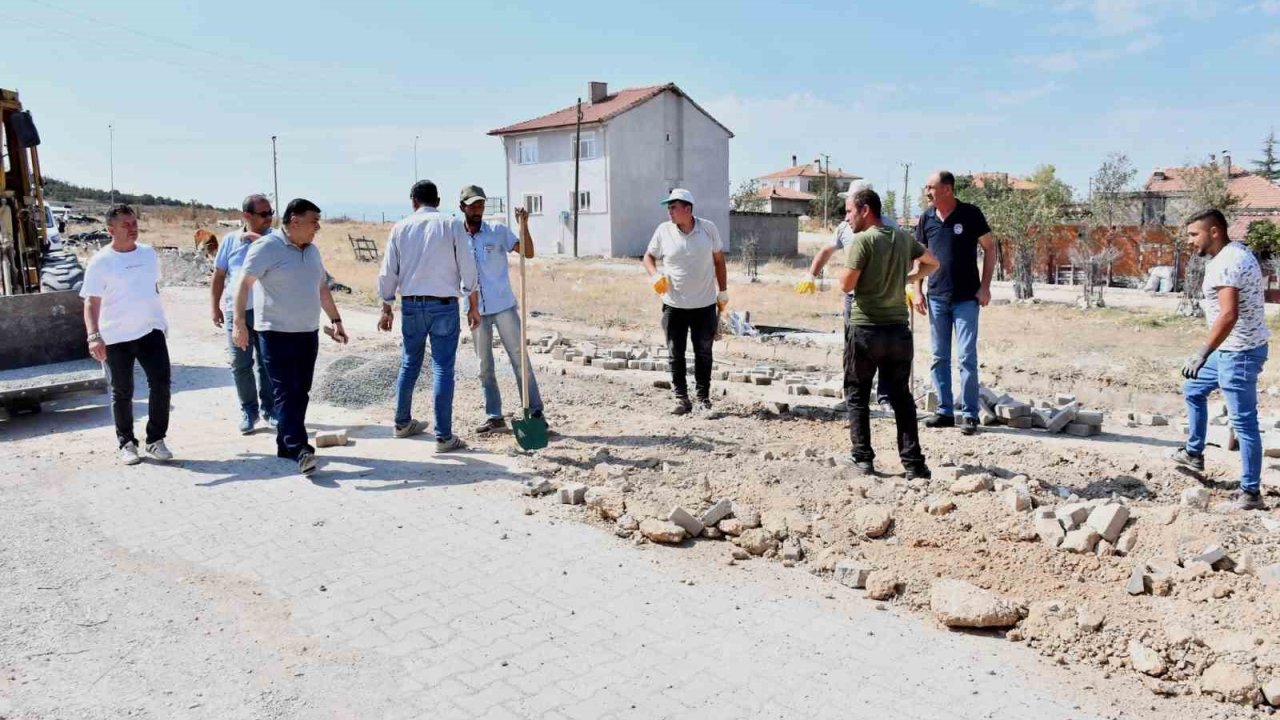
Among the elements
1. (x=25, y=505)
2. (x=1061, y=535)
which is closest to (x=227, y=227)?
(x=25, y=505)

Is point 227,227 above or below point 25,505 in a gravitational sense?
above

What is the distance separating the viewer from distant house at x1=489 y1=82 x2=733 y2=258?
39188 mm

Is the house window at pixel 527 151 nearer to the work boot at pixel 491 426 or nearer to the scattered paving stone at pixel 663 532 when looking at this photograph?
the work boot at pixel 491 426

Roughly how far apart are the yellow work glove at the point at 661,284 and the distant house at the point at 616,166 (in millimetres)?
31564

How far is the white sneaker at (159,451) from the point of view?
6633 millimetres

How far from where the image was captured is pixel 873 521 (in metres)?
4.96

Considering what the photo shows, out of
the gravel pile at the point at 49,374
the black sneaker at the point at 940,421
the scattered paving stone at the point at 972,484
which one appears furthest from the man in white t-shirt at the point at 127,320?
the black sneaker at the point at 940,421

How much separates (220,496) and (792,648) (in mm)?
3919

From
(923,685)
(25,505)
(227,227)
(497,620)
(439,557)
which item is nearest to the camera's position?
(923,685)

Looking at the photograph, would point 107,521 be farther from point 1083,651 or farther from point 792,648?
point 1083,651

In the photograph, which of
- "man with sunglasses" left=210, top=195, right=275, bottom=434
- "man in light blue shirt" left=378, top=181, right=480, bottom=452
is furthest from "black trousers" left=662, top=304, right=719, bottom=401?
"man with sunglasses" left=210, top=195, right=275, bottom=434

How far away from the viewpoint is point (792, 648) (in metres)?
3.81

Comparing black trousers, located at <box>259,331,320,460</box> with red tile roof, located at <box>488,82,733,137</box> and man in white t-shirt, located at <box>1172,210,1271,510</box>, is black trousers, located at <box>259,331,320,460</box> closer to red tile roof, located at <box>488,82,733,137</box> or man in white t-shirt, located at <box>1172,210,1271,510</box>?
man in white t-shirt, located at <box>1172,210,1271,510</box>

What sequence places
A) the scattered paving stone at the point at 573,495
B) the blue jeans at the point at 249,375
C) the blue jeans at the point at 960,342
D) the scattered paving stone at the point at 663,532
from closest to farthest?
the scattered paving stone at the point at 663,532 < the scattered paving stone at the point at 573,495 < the blue jeans at the point at 960,342 < the blue jeans at the point at 249,375
